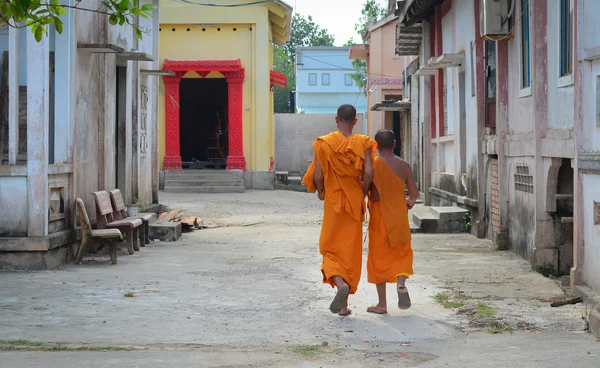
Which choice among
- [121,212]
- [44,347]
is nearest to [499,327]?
[44,347]

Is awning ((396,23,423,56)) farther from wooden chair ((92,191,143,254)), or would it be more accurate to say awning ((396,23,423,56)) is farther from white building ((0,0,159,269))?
wooden chair ((92,191,143,254))

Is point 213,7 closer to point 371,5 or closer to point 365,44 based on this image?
point 365,44

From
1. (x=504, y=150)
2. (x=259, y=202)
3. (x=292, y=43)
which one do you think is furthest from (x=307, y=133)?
(x=292, y=43)

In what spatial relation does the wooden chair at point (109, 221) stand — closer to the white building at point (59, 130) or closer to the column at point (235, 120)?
the white building at point (59, 130)

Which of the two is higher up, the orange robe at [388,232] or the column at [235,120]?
the column at [235,120]

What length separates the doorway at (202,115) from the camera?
31828 mm

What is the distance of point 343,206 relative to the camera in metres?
7.71

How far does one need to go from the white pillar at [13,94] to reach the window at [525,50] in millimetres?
6275

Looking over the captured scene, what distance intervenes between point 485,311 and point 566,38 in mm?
3397

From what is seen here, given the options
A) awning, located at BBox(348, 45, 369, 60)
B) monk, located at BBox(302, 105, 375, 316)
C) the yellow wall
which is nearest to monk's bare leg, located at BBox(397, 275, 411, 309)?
monk, located at BBox(302, 105, 375, 316)

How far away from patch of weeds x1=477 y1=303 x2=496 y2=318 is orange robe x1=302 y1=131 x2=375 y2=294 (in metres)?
1.09

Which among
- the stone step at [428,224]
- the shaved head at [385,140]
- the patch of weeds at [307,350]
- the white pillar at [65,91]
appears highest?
the white pillar at [65,91]

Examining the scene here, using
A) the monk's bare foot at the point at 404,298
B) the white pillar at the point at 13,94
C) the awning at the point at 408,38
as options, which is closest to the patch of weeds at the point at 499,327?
the monk's bare foot at the point at 404,298

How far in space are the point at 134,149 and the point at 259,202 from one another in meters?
7.12
